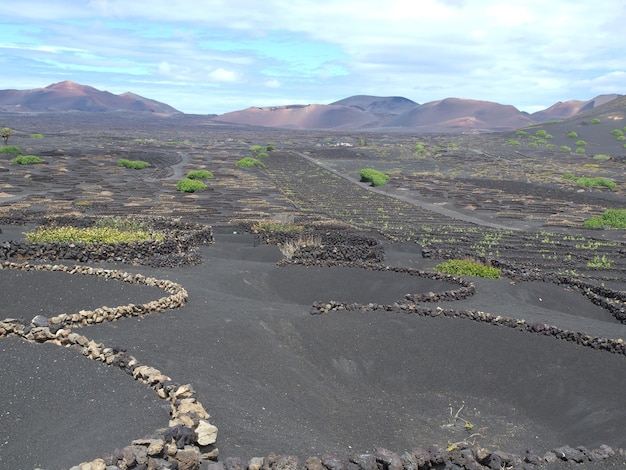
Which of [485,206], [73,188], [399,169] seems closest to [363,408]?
[485,206]

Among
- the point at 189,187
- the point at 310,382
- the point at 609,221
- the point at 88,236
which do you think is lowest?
the point at 609,221

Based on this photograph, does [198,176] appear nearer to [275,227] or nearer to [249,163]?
[249,163]

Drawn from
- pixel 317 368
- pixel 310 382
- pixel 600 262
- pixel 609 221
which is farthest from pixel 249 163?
pixel 310 382

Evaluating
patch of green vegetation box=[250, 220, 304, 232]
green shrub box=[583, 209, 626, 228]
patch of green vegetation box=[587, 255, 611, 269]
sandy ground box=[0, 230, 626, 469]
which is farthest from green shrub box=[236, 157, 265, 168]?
sandy ground box=[0, 230, 626, 469]

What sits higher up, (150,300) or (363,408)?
(150,300)

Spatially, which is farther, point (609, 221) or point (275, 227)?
point (609, 221)

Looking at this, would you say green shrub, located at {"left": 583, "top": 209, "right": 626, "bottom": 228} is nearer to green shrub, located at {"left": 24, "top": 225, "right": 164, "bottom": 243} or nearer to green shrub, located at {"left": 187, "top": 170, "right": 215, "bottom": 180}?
green shrub, located at {"left": 24, "top": 225, "right": 164, "bottom": 243}

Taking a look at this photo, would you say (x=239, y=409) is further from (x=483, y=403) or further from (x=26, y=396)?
(x=483, y=403)
